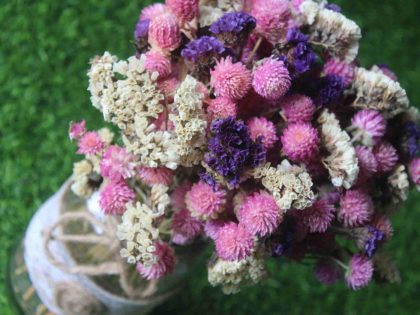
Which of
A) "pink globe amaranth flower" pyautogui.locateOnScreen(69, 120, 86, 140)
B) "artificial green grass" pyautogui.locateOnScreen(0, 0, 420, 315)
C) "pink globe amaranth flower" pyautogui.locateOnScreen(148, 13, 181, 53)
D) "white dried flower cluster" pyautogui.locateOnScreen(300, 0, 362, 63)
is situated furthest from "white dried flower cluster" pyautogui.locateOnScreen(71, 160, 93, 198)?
"artificial green grass" pyautogui.locateOnScreen(0, 0, 420, 315)

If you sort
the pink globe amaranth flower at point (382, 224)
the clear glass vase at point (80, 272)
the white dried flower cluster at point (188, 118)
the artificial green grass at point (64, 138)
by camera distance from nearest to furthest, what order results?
the white dried flower cluster at point (188, 118), the pink globe amaranth flower at point (382, 224), the clear glass vase at point (80, 272), the artificial green grass at point (64, 138)

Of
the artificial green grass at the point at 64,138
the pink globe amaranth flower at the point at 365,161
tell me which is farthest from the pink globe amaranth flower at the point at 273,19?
the artificial green grass at the point at 64,138

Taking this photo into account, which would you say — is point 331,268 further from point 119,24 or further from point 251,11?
point 119,24

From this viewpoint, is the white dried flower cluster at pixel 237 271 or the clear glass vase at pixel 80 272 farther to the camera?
the clear glass vase at pixel 80 272

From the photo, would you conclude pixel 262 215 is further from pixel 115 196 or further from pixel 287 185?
pixel 115 196

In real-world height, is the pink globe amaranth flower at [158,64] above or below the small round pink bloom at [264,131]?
above

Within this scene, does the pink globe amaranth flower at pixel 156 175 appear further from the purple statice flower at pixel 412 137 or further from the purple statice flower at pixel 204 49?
the purple statice flower at pixel 412 137

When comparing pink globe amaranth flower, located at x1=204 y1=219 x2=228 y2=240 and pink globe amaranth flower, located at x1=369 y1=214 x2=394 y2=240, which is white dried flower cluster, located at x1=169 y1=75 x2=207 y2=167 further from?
pink globe amaranth flower, located at x1=369 y1=214 x2=394 y2=240
